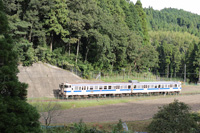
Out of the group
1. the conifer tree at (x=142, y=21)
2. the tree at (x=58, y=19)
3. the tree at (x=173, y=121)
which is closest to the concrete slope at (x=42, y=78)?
the tree at (x=58, y=19)

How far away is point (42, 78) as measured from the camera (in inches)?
1416

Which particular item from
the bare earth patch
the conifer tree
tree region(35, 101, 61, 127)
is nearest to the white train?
the bare earth patch

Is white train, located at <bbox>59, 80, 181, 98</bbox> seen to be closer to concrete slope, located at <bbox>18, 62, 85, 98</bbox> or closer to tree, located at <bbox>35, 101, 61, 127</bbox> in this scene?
concrete slope, located at <bbox>18, 62, 85, 98</bbox>

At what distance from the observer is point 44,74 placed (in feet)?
121

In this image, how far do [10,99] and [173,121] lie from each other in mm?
11845

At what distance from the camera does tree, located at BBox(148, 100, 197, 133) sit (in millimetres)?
16562

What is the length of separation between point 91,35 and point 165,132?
1259 inches

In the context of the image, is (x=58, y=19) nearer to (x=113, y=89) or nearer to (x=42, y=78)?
(x=42, y=78)

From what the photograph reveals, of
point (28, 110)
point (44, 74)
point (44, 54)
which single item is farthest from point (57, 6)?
point (28, 110)

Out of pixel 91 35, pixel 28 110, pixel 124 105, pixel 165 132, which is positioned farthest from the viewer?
pixel 91 35

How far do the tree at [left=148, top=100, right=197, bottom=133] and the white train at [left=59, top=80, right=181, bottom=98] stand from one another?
55.7ft

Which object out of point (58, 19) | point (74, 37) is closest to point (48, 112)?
point (58, 19)

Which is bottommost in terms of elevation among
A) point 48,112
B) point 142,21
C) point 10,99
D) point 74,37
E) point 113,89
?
point 48,112

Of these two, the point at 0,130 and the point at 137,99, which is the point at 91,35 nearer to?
the point at 137,99
